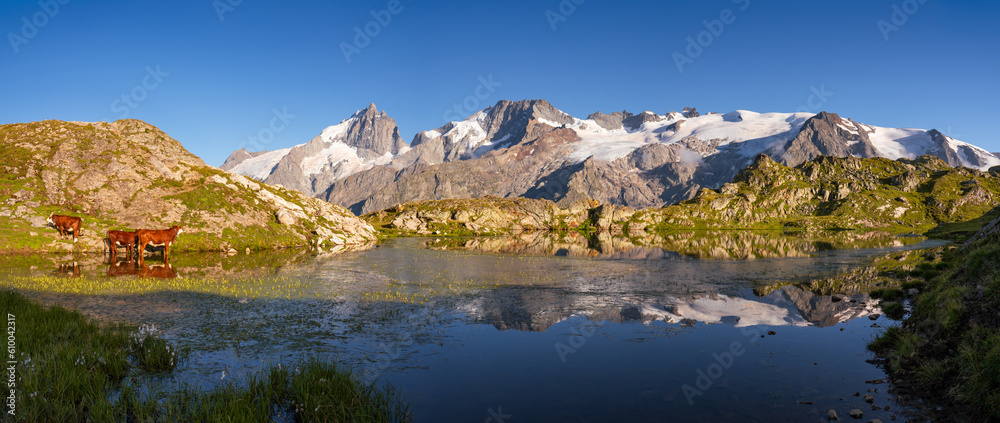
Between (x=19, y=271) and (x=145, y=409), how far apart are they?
4778cm

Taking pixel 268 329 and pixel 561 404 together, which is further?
pixel 268 329

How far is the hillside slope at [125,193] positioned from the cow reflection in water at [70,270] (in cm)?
1739

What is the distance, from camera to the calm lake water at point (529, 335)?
52.3 feet

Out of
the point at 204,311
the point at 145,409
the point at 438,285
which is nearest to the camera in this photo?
the point at 145,409

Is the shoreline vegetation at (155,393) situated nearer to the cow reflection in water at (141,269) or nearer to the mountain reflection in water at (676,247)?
the cow reflection in water at (141,269)

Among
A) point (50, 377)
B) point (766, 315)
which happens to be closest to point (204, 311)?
point (50, 377)

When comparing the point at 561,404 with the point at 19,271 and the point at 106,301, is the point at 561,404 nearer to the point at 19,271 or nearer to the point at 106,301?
the point at 106,301

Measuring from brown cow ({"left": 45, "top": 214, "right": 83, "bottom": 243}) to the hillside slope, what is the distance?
1.02 m

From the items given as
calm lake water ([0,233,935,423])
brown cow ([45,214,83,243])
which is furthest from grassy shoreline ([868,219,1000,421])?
brown cow ([45,214,83,243])

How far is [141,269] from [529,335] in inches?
1838

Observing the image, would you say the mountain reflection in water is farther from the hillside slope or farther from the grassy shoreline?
the grassy shoreline

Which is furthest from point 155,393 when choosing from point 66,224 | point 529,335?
point 66,224

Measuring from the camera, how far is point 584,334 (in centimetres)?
2497

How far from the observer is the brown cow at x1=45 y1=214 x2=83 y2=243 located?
201 ft
